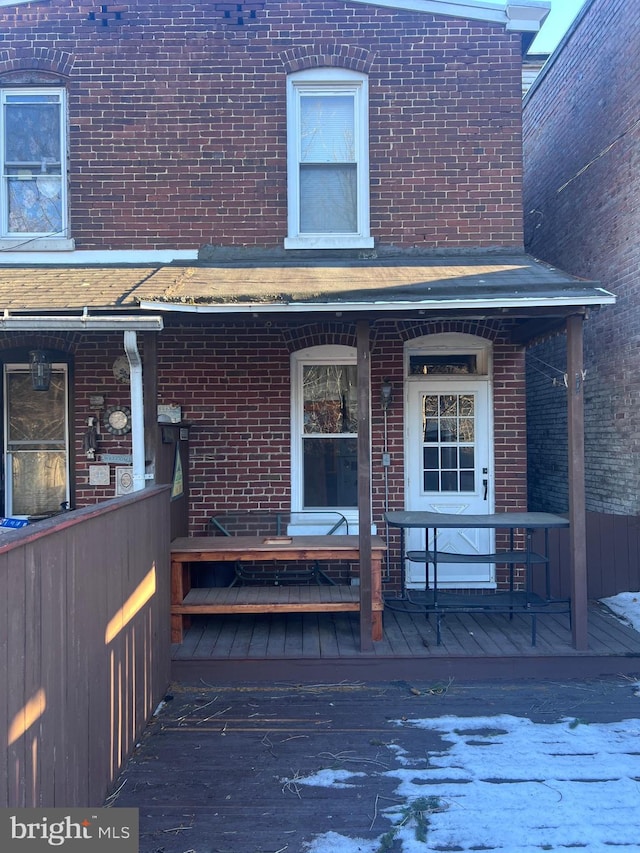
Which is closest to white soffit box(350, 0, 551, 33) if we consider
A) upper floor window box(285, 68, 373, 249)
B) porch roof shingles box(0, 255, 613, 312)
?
upper floor window box(285, 68, 373, 249)

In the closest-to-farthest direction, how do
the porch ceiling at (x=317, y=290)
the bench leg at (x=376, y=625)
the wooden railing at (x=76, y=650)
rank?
the wooden railing at (x=76, y=650) → the porch ceiling at (x=317, y=290) → the bench leg at (x=376, y=625)

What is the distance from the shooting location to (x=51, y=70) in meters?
6.65

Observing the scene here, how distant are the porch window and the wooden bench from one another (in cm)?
114

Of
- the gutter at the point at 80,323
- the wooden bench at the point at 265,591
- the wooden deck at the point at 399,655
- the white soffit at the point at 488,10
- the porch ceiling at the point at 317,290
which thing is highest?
the white soffit at the point at 488,10

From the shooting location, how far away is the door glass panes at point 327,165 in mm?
6777

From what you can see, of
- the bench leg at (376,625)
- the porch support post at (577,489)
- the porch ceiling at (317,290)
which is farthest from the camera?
the bench leg at (376,625)

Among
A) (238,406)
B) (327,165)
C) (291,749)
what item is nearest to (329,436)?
(238,406)

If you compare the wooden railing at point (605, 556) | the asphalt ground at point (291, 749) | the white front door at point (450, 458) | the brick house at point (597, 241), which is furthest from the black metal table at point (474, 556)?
the brick house at point (597, 241)

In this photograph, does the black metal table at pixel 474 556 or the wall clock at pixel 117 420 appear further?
the wall clock at pixel 117 420

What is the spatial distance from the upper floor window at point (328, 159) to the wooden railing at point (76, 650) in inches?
141

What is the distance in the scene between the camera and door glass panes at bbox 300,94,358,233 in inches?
267

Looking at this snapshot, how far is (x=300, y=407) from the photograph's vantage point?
677 centimetres

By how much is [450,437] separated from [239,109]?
4095mm

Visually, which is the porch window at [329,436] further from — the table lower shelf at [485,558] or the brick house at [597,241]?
the brick house at [597,241]
